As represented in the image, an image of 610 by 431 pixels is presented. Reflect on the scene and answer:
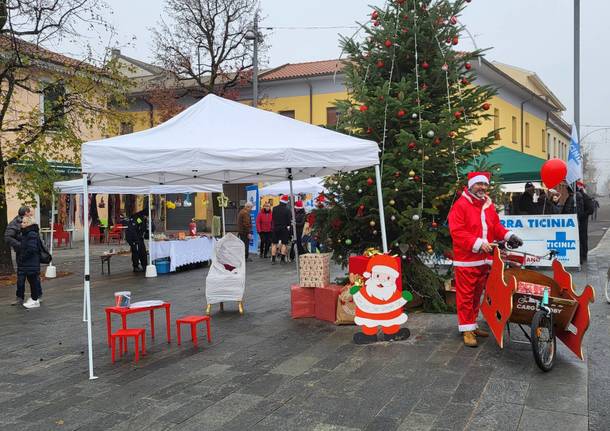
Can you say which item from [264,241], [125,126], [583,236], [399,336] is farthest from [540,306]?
[125,126]

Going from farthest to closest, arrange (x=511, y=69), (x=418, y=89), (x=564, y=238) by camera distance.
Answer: (x=511, y=69), (x=564, y=238), (x=418, y=89)

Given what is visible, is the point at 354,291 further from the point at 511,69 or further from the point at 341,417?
the point at 511,69

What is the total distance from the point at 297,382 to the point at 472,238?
93.9 inches

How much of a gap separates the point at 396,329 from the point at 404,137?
256 centimetres

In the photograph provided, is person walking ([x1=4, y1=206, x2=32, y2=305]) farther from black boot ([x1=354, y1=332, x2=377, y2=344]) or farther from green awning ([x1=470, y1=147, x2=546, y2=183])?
green awning ([x1=470, y1=147, x2=546, y2=183])

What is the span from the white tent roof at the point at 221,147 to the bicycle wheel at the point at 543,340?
260 centimetres

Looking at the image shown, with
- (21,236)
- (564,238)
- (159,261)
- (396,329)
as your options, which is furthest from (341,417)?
(159,261)

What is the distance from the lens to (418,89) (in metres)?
7.85

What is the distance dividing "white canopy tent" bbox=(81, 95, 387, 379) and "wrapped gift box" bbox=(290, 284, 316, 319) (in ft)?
5.18

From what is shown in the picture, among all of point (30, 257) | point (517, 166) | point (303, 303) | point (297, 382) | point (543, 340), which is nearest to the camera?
point (297, 382)

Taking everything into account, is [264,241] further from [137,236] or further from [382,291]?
[382,291]

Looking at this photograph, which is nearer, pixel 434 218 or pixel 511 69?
pixel 434 218

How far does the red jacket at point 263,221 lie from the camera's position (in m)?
16.9

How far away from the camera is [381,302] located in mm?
6395
